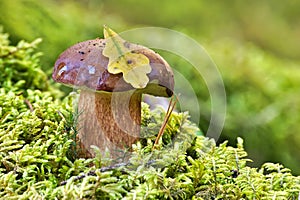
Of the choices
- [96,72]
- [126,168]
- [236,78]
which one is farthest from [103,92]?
[236,78]

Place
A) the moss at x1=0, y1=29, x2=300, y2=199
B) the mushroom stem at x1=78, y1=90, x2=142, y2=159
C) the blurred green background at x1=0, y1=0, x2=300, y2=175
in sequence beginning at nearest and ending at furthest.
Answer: the moss at x1=0, y1=29, x2=300, y2=199 → the mushroom stem at x1=78, y1=90, x2=142, y2=159 → the blurred green background at x1=0, y1=0, x2=300, y2=175

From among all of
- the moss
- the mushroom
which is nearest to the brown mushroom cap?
the mushroom

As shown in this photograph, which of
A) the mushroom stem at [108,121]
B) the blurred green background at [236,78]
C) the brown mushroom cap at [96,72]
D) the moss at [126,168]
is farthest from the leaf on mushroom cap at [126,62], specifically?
the blurred green background at [236,78]

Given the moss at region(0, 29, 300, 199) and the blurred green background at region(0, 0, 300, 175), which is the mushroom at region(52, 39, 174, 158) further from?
the blurred green background at region(0, 0, 300, 175)

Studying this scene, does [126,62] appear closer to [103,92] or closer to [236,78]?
[103,92]

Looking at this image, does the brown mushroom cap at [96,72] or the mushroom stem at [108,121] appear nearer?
the brown mushroom cap at [96,72]

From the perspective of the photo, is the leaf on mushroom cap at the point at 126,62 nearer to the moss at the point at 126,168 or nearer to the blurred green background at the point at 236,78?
the moss at the point at 126,168

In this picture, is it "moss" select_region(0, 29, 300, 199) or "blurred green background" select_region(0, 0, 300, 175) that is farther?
"blurred green background" select_region(0, 0, 300, 175)

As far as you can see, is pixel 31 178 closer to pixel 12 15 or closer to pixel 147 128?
pixel 147 128

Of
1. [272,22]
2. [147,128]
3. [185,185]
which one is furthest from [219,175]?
[272,22]
